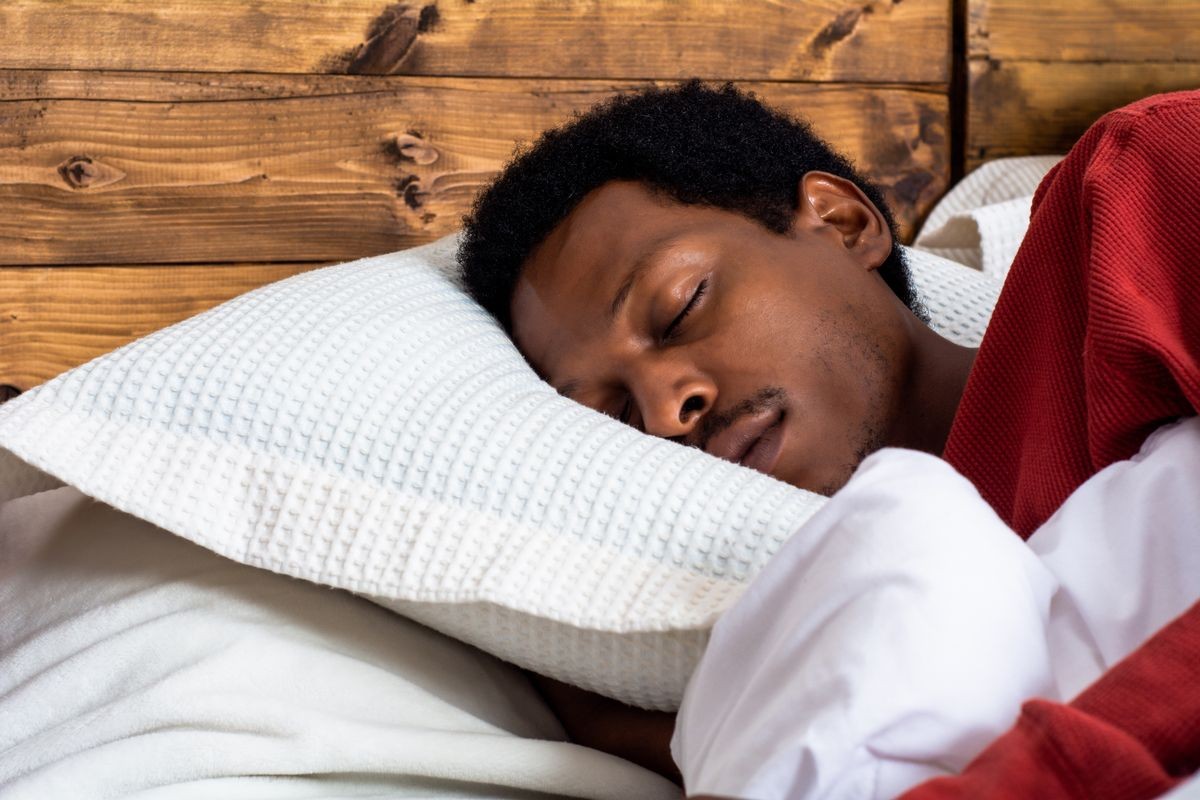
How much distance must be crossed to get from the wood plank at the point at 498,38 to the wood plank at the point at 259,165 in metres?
0.03

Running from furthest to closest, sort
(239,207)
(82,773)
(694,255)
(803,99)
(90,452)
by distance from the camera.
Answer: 1. (803,99)
2. (239,207)
3. (694,255)
4. (90,452)
5. (82,773)

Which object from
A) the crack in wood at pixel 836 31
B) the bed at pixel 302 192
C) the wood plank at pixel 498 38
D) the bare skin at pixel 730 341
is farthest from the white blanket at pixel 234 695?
the crack in wood at pixel 836 31

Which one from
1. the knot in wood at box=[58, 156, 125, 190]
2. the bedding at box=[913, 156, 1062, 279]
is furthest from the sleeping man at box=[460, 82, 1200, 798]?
the knot in wood at box=[58, 156, 125, 190]

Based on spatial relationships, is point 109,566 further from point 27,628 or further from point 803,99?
point 803,99

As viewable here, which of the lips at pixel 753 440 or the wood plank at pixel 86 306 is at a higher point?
the lips at pixel 753 440

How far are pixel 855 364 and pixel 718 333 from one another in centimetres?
13

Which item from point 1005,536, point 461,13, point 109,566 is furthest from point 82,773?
point 461,13

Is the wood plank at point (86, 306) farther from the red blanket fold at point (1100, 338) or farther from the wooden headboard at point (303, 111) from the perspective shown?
the red blanket fold at point (1100, 338)

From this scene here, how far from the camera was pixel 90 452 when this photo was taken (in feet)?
2.67

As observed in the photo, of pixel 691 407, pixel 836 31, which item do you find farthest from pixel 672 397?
pixel 836 31

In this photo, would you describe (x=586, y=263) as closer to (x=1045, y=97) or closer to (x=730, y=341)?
(x=730, y=341)

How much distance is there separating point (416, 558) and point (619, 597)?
0.45ft

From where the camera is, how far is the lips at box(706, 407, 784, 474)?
938mm

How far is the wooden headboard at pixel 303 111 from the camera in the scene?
1.31m
